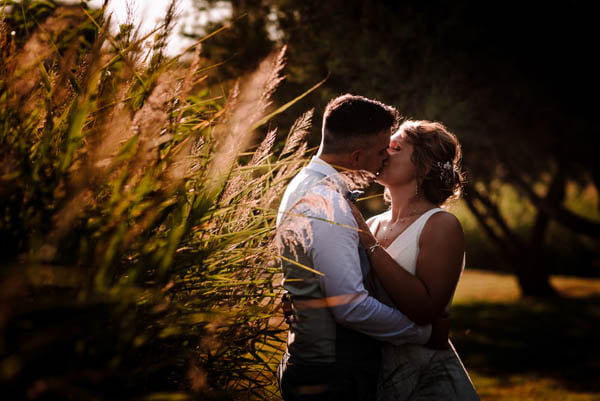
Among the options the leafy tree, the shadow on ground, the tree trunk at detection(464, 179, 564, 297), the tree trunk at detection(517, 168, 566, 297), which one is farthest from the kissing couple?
the tree trunk at detection(517, 168, 566, 297)

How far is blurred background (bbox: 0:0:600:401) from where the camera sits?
1603 millimetres

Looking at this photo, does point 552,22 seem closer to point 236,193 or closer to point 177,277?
point 236,193

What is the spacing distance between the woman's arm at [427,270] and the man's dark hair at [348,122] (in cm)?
39

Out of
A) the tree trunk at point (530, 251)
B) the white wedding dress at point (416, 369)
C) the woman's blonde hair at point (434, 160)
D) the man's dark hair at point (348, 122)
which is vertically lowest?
the tree trunk at point (530, 251)

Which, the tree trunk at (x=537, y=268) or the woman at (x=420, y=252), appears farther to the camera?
the tree trunk at (x=537, y=268)

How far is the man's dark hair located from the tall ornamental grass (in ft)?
2.68

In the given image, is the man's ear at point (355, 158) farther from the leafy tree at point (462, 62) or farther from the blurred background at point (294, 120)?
the leafy tree at point (462, 62)

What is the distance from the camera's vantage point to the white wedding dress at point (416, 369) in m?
2.92

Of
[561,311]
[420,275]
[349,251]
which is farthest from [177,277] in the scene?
[561,311]

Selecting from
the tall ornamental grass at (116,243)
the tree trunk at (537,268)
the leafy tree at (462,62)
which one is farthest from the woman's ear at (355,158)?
the tree trunk at (537,268)

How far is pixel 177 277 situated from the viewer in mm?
1773

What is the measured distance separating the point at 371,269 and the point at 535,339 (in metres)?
10.5

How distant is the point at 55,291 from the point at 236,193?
0.85 metres

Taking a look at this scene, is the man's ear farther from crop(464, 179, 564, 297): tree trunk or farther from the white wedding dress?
crop(464, 179, 564, 297): tree trunk
